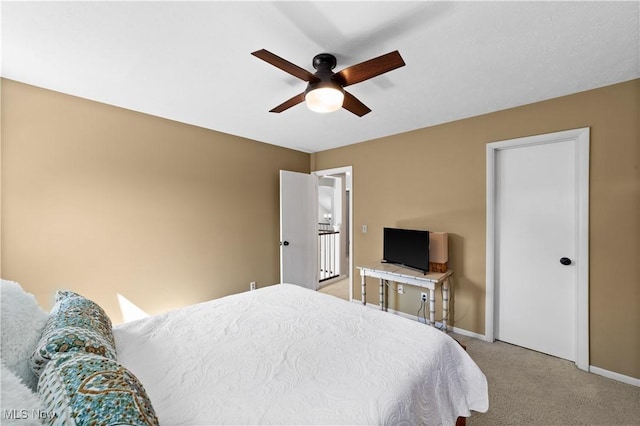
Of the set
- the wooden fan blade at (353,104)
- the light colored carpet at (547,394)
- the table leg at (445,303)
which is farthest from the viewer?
the table leg at (445,303)

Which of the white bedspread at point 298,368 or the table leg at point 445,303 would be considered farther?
the table leg at point 445,303

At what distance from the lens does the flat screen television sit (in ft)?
9.48

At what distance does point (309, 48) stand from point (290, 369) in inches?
73.9

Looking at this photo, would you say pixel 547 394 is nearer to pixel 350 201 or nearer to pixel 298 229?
pixel 350 201

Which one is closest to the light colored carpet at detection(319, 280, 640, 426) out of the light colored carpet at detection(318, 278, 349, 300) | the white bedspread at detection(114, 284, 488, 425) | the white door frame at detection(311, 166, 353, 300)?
the white bedspread at detection(114, 284, 488, 425)

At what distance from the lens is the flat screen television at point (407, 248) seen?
9.48ft

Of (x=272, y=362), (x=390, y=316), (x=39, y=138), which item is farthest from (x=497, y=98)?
(x=39, y=138)

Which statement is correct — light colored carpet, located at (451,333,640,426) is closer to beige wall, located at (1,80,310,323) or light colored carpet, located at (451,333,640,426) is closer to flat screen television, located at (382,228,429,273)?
flat screen television, located at (382,228,429,273)

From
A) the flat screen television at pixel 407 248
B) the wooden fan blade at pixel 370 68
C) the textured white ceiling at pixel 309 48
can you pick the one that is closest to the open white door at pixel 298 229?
the flat screen television at pixel 407 248

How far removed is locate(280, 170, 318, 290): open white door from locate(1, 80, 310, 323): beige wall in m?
0.32

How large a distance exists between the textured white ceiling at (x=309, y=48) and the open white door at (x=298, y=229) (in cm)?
162

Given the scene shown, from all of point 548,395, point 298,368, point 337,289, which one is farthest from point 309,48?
point 337,289

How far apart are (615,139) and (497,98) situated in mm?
963

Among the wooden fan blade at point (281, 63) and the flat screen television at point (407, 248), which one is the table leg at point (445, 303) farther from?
the wooden fan blade at point (281, 63)
